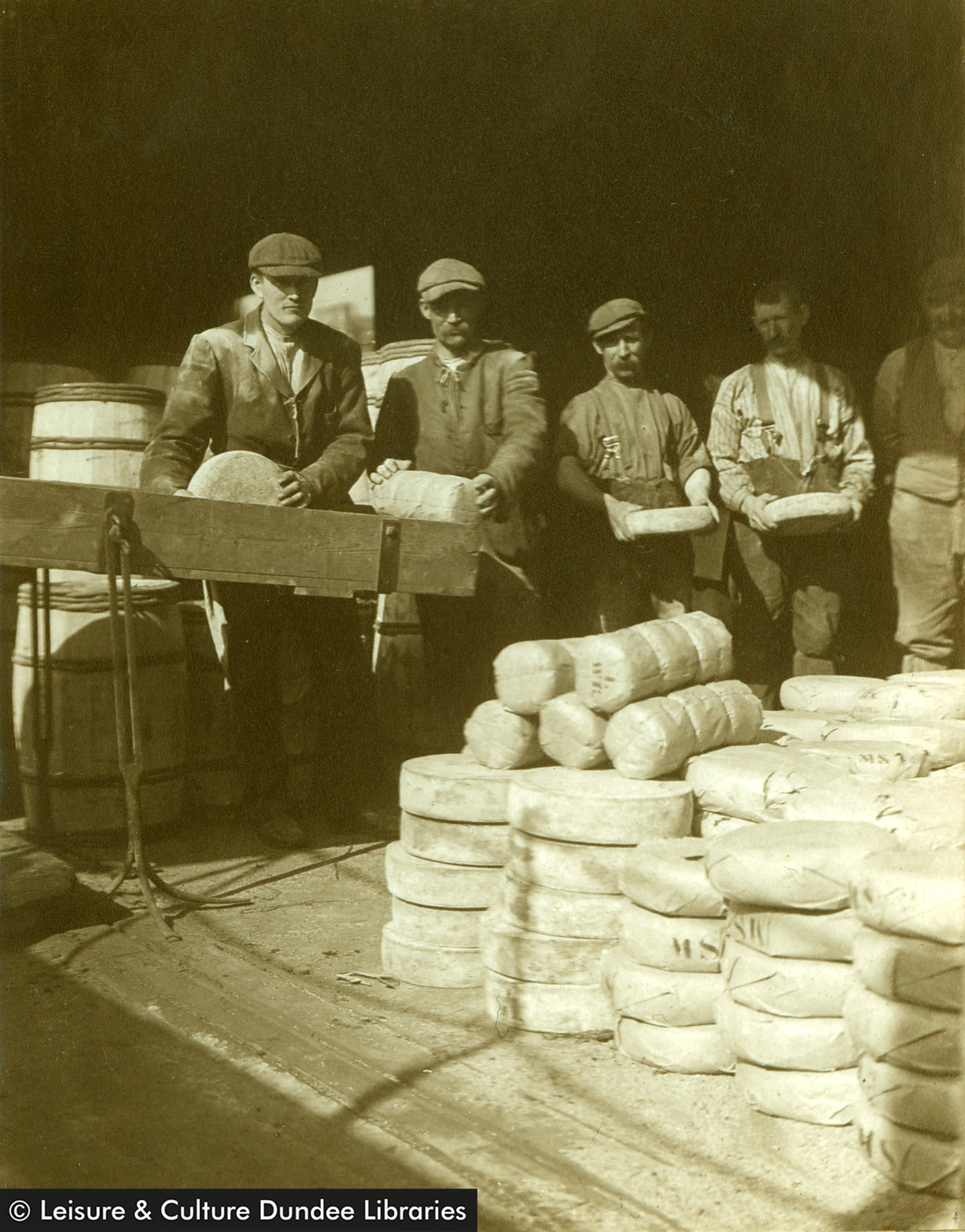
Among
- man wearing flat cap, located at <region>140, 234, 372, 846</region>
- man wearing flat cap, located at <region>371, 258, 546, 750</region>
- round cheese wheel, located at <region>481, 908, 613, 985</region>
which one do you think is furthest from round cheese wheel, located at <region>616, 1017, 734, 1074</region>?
man wearing flat cap, located at <region>371, 258, 546, 750</region>

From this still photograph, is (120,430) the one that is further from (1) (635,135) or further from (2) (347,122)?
(1) (635,135)

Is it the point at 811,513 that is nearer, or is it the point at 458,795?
the point at 458,795

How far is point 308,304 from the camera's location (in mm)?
5336

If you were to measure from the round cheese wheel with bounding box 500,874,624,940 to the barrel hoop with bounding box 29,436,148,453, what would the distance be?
2.95 m

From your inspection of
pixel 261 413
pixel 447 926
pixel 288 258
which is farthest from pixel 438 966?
pixel 288 258

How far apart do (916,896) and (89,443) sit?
4.07 meters

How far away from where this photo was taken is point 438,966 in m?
3.79

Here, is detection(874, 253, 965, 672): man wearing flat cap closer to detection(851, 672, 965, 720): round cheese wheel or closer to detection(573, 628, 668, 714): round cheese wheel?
detection(851, 672, 965, 720): round cheese wheel

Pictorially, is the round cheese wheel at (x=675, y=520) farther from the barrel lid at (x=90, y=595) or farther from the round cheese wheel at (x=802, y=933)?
the round cheese wheel at (x=802, y=933)

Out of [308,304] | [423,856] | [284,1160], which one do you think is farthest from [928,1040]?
[308,304]

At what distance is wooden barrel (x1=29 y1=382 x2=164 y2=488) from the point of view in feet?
17.7

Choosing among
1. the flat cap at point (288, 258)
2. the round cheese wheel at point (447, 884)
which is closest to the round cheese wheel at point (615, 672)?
the round cheese wheel at point (447, 884)

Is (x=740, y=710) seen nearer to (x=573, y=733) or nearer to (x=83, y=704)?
(x=573, y=733)

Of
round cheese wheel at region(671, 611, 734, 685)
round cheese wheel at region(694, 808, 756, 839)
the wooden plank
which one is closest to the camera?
round cheese wheel at region(694, 808, 756, 839)
